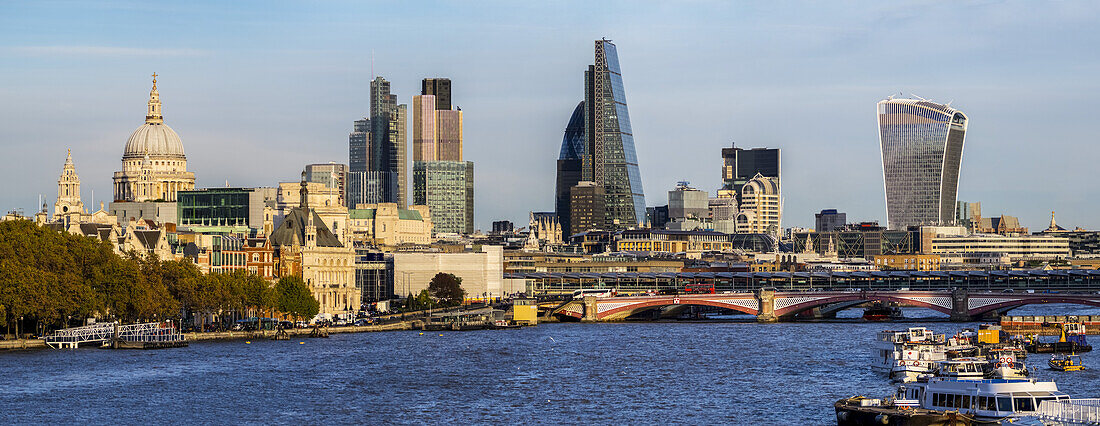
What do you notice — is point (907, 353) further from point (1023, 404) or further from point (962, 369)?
point (1023, 404)

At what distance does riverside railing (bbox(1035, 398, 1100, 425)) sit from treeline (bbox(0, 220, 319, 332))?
A: 8230 centimetres

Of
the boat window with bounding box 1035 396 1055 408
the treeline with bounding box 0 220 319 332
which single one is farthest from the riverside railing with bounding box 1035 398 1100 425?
the treeline with bounding box 0 220 319 332

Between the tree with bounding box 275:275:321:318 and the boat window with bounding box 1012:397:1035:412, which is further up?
the tree with bounding box 275:275:321:318

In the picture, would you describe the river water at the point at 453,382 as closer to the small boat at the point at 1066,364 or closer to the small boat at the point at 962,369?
the small boat at the point at 1066,364

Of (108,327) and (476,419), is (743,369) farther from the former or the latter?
(108,327)

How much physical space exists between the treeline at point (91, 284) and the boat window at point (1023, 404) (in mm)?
79155

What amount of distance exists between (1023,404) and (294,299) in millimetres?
107262

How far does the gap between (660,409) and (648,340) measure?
212 feet

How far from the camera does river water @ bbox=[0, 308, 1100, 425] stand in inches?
3691

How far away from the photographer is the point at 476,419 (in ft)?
302

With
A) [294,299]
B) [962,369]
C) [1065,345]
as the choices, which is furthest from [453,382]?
[294,299]

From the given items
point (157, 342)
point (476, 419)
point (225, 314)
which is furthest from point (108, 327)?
point (476, 419)

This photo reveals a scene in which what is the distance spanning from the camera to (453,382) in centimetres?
11294

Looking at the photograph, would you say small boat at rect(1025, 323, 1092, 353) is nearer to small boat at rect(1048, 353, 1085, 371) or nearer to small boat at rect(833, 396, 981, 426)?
small boat at rect(1048, 353, 1085, 371)
